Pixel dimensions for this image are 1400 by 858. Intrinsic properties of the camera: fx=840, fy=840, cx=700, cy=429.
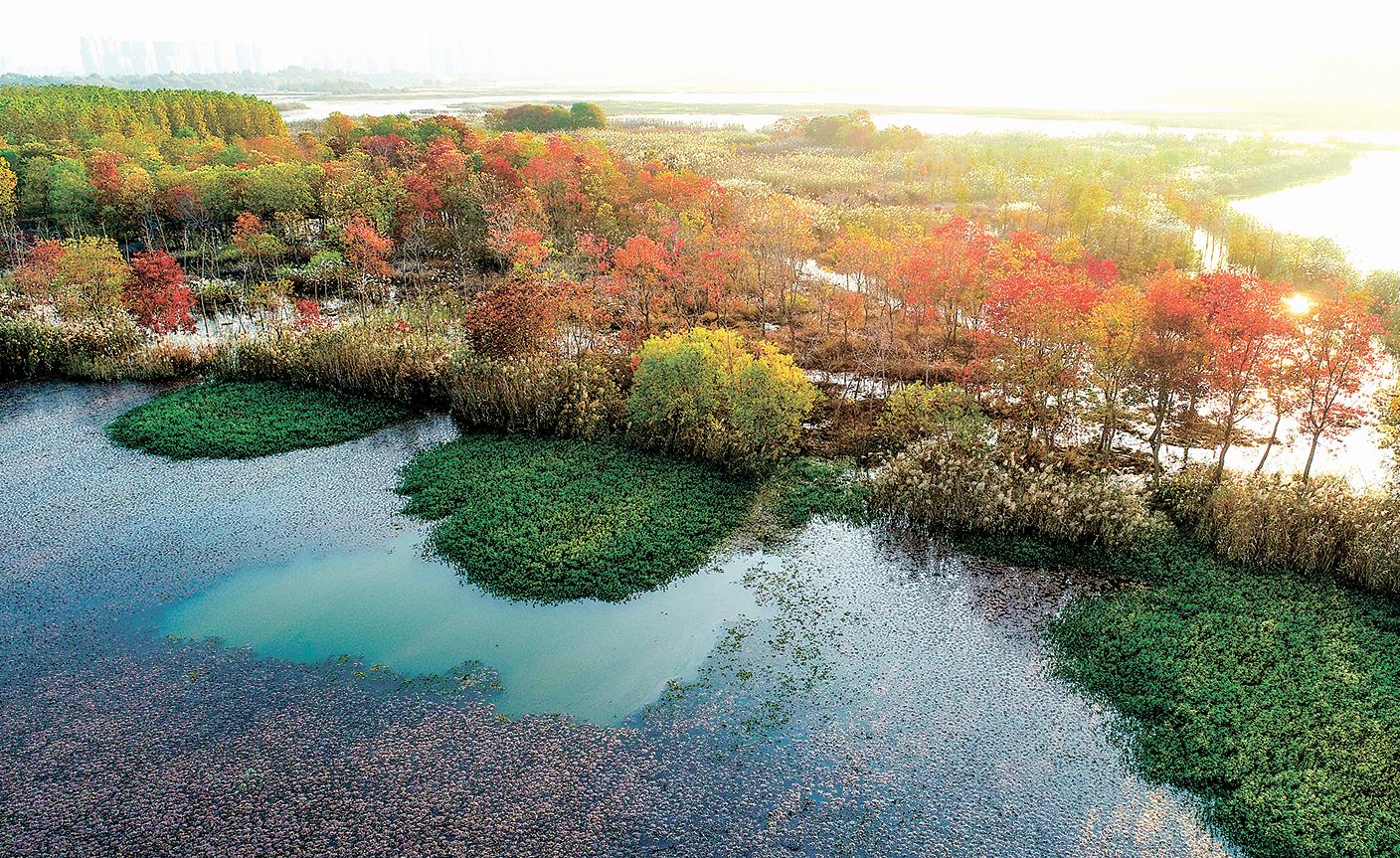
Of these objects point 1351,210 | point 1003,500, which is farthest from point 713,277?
point 1351,210

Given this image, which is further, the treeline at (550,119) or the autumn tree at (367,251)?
the treeline at (550,119)

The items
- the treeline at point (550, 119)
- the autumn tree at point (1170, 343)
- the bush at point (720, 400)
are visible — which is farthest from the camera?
the treeline at point (550, 119)

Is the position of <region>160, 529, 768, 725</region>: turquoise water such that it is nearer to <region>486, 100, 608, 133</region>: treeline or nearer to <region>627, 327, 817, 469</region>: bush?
<region>627, 327, 817, 469</region>: bush

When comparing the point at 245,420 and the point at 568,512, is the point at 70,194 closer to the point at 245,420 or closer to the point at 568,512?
the point at 245,420

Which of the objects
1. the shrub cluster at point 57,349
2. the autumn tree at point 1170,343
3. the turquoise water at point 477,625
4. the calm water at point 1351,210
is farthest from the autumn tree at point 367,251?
the calm water at point 1351,210

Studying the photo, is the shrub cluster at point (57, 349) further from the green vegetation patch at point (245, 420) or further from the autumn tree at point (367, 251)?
the autumn tree at point (367, 251)

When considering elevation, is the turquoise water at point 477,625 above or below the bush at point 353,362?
below

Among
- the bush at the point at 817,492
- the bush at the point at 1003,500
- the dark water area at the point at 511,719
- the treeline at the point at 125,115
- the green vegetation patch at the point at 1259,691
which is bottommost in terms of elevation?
the dark water area at the point at 511,719
